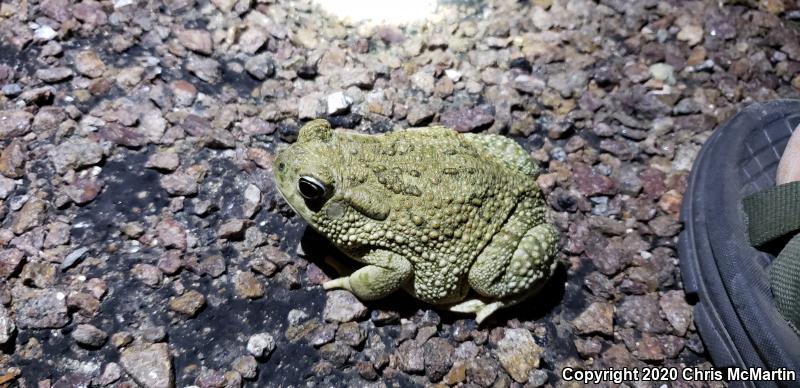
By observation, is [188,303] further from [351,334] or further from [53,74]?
[53,74]

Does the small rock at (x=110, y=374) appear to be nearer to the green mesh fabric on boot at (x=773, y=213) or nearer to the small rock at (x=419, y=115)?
the small rock at (x=419, y=115)

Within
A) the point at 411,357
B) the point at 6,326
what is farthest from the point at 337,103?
the point at 6,326

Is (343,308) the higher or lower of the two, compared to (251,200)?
lower

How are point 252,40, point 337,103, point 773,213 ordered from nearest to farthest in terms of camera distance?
point 773,213 < point 337,103 < point 252,40

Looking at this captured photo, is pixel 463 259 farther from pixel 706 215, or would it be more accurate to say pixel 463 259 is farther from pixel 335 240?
pixel 706 215

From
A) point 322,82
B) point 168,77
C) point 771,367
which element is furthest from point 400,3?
point 771,367

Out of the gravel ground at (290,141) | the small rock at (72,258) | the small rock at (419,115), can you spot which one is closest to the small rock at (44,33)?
the gravel ground at (290,141)
